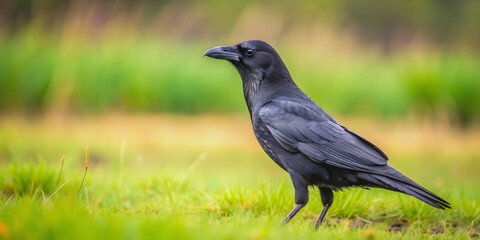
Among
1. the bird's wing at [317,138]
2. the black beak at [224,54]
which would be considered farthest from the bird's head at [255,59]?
the bird's wing at [317,138]

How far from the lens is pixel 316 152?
12.6 ft

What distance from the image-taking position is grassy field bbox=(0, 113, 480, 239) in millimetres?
2822

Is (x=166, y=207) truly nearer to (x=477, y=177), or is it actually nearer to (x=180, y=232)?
(x=180, y=232)

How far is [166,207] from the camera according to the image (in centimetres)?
424

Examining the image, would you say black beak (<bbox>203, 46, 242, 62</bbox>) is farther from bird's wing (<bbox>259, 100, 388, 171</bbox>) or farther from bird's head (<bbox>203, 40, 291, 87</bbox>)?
bird's wing (<bbox>259, 100, 388, 171</bbox>)

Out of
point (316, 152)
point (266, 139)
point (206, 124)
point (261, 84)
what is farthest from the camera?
point (206, 124)

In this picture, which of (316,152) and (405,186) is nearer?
(405,186)

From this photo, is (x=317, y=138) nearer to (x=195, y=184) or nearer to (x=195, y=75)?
(x=195, y=184)

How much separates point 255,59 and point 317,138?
0.88 m

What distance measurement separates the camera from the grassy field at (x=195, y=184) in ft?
9.26

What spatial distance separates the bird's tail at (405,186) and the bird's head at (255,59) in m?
1.13

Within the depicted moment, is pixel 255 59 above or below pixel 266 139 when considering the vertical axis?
above

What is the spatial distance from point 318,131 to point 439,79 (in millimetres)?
6261

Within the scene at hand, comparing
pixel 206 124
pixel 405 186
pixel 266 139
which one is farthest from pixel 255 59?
pixel 206 124
